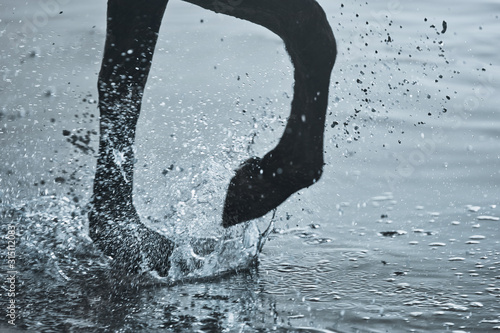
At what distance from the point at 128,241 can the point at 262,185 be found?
464mm

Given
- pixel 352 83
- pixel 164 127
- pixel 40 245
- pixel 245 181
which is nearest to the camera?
pixel 245 181

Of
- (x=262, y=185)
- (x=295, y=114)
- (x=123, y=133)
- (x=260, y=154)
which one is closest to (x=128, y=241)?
(x=123, y=133)

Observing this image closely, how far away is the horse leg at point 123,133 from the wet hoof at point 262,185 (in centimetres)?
25

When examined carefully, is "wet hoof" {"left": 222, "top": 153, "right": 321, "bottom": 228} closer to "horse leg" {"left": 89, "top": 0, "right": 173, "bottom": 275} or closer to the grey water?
the grey water

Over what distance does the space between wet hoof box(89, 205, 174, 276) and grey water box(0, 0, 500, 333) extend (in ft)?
0.21

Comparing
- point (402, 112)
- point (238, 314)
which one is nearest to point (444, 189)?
point (402, 112)

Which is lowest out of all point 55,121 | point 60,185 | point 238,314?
point 238,314

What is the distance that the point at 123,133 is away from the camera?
122 inches

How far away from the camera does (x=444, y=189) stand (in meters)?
4.00

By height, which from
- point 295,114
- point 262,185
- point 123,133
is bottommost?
point 262,185

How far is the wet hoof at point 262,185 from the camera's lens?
120 inches

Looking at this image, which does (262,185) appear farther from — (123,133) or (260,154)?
(260,154)

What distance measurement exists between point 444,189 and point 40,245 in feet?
5.40

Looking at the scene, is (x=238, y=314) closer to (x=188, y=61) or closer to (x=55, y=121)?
(x=55, y=121)
